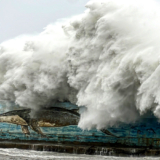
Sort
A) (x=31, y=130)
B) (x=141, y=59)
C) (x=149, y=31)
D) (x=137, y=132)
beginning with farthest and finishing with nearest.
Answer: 1. (x=31, y=130)
2. (x=137, y=132)
3. (x=149, y=31)
4. (x=141, y=59)

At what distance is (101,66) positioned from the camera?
1346 centimetres

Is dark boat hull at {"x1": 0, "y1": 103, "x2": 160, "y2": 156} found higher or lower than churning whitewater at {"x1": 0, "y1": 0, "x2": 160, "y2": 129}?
lower

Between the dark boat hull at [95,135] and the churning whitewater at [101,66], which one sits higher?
the churning whitewater at [101,66]

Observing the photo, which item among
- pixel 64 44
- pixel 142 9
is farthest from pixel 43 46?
pixel 142 9

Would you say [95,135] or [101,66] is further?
[95,135]

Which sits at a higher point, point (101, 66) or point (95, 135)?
point (101, 66)

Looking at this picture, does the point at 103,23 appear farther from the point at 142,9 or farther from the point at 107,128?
the point at 107,128

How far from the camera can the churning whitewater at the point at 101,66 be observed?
11539 millimetres

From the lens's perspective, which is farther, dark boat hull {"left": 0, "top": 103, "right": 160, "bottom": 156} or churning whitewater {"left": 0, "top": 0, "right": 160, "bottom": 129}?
dark boat hull {"left": 0, "top": 103, "right": 160, "bottom": 156}

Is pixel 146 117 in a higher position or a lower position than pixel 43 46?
lower

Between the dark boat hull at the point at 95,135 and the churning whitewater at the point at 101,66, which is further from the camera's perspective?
the dark boat hull at the point at 95,135

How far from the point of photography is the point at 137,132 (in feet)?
48.2

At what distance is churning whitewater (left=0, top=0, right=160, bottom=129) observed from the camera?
11.5 metres

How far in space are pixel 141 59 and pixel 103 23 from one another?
9.28 feet
